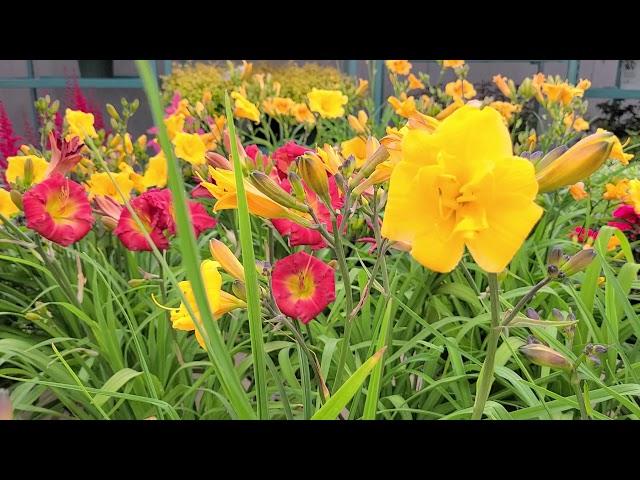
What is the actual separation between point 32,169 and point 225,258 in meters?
0.67

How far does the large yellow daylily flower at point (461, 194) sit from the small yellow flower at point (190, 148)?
3.90 ft

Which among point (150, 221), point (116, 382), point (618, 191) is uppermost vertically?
point (150, 221)

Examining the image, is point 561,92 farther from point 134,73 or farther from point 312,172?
point 134,73

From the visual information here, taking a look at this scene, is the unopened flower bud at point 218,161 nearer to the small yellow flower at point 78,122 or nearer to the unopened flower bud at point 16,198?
the unopened flower bud at point 16,198

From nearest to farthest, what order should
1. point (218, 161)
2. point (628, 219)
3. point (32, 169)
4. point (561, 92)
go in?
point (218, 161), point (32, 169), point (628, 219), point (561, 92)

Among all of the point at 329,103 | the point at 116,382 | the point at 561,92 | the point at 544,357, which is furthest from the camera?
the point at 329,103

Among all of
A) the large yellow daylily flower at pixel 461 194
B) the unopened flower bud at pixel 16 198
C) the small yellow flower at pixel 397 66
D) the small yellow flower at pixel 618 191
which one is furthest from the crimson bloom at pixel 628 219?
the small yellow flower at pixel 397 66

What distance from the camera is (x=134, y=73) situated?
5.62 metres

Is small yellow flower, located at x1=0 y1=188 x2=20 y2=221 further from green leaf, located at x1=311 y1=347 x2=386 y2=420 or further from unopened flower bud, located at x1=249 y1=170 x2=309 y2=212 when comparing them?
green leaf, located at x1=311 y1=347 x2=386 y2=420

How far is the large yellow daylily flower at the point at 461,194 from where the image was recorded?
0.36 metres

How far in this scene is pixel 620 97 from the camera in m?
4.90

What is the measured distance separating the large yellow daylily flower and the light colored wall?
498cm

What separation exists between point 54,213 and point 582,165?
2.79 ft

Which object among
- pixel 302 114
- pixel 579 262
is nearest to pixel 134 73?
Result: pixel 302 114
